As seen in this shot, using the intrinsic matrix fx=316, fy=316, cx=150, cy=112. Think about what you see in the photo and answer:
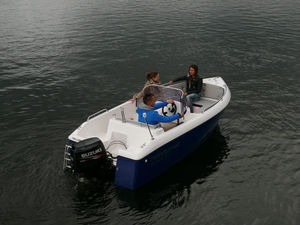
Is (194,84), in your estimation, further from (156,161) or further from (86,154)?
(86,154)

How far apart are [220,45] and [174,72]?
17.4ft

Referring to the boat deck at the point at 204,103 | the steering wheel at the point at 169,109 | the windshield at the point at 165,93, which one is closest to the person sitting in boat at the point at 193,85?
the boat deck at the point at 204,103

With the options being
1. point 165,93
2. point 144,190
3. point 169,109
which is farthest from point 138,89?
point 144,190

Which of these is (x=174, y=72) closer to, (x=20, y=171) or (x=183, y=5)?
(x=20, y=171)

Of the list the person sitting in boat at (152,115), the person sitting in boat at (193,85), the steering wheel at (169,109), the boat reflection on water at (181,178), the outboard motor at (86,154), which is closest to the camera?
the outboard motor at (86,154)

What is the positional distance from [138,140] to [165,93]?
1.92m

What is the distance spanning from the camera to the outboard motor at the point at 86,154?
25.0ft

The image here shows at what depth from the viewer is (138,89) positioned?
49.6ft

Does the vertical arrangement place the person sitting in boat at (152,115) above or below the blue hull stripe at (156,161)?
above

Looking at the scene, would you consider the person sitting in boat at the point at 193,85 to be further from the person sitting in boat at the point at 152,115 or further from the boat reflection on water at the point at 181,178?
the person sitting in boat at the point at 152,115

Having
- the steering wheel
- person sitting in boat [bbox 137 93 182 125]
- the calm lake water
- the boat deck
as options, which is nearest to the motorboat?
the steering wheel

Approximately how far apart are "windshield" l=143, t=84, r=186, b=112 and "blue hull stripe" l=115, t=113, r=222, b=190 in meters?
1.02

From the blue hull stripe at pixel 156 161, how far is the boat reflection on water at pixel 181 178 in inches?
9.9

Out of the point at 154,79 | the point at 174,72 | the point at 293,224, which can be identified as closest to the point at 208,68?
the point at 174,72
